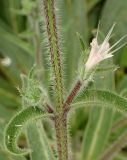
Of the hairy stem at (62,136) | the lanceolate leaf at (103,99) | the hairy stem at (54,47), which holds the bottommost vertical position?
the hairy stem at (62,136)

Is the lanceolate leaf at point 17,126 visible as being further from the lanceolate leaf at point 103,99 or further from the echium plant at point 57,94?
the lanceolate leaf at point 103,99

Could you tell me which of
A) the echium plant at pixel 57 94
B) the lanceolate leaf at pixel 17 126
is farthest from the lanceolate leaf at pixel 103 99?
the lanceolate leaf at pixel 17 126

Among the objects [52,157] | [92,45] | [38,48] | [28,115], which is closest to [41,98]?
[28,115]

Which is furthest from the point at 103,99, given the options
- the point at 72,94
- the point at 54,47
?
the point at 54,47

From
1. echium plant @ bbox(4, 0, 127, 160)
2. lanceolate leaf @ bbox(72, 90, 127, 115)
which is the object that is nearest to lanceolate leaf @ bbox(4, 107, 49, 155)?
echium plant @ bbox(4, 0, 127, 160)

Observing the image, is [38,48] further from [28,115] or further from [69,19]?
[28,115]

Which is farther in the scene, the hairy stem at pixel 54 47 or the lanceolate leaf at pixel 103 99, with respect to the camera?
the lanceolate leaf at pixel 103 99

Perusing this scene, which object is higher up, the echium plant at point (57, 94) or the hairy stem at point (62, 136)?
the echium plant at point (57, 94)
